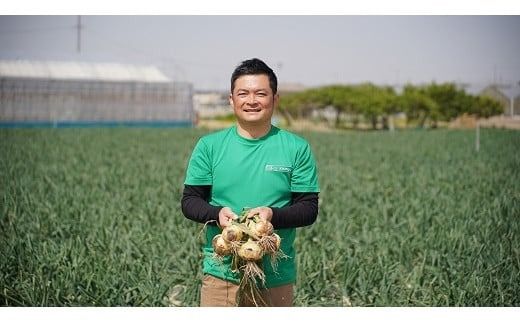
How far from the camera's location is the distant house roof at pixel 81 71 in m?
14.0

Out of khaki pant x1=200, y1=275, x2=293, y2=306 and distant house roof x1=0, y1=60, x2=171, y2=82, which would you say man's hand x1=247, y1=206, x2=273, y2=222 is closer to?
khaki pant x1=200, y1=275, x2=293, y2=306

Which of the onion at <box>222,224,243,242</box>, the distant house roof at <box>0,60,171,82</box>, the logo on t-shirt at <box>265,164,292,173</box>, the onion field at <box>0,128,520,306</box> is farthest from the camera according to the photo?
the distant house roof at <box>0,60,171,82</box>

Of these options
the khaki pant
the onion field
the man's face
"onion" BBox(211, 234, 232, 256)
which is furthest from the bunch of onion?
the onion field

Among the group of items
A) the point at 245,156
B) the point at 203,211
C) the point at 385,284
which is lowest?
the point at 385,284

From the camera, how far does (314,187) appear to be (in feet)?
5.93

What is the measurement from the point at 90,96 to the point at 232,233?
16.4 m

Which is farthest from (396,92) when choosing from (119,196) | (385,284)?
(385,284)

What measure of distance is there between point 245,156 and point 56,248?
2.00m

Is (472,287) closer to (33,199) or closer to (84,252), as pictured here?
(84,252)

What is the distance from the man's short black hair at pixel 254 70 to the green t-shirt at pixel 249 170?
0.48 ft

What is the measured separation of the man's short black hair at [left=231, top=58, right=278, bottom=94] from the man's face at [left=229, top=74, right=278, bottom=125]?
0.01 metres

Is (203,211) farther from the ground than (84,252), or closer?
farther from the ground

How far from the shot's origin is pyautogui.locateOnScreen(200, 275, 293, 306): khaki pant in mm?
1829

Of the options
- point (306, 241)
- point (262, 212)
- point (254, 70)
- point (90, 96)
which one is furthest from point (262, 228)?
point (90, 96)
